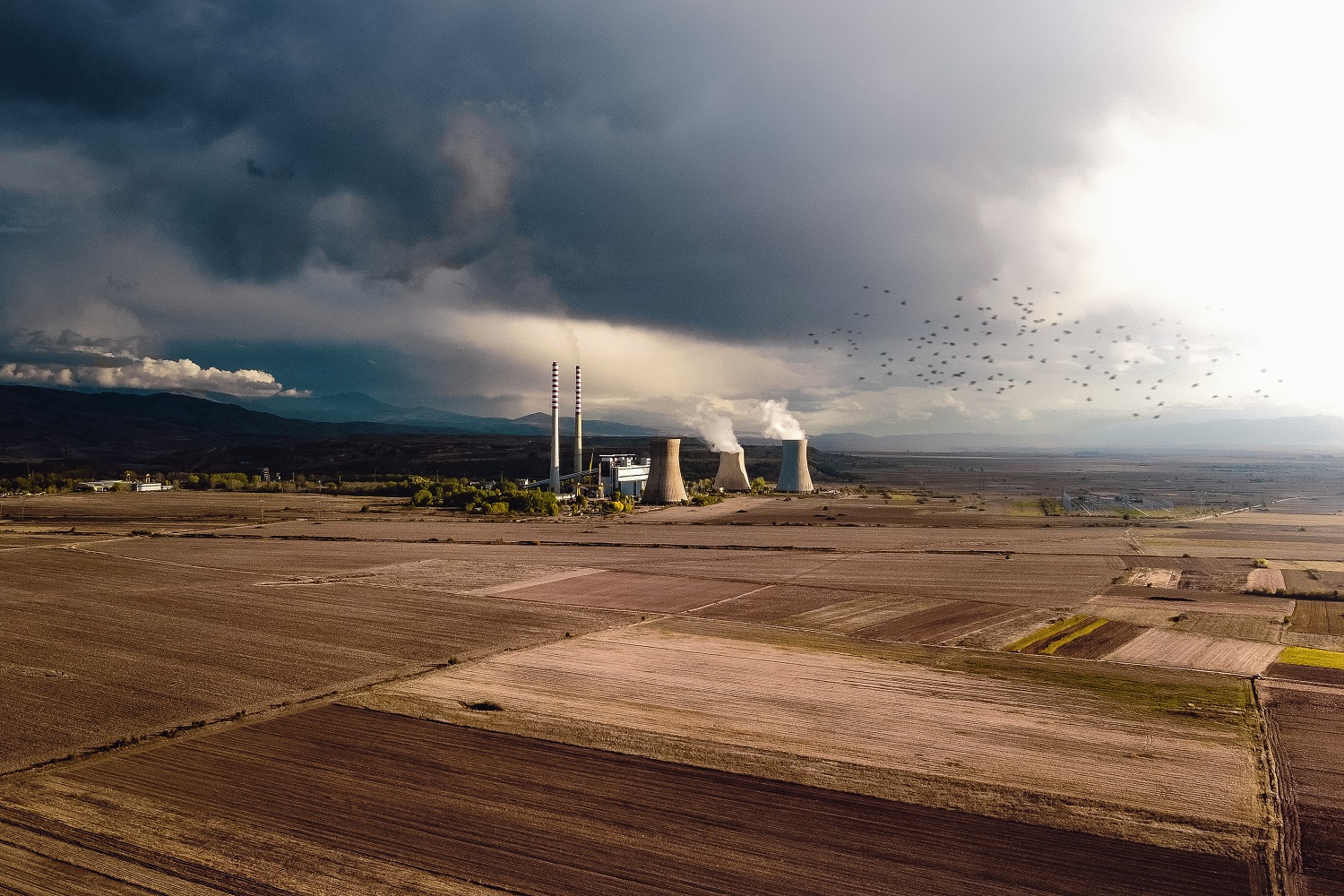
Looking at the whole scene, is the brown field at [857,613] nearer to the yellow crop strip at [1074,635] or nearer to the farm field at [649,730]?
the farm field at [649,730]

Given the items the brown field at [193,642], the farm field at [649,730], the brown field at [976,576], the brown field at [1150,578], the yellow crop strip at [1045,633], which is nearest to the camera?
the farm field at [649,730]

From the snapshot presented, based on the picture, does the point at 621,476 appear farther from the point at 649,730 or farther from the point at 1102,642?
the point at 649,730

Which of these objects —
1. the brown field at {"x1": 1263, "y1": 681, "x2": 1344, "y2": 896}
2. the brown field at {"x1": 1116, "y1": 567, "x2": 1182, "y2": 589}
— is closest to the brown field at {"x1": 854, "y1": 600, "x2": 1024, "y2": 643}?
the brown field at {"x1": 1263, "y1": 681, "x2": 1344, "y2": 896}

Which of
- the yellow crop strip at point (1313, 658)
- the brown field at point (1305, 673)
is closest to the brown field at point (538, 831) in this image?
the brown field at point (1305, 673)

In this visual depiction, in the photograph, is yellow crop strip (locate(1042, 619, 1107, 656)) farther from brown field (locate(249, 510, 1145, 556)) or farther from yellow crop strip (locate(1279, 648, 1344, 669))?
brown field (locate(249, 510, 1145, 556))

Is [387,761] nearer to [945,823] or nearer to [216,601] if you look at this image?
[945,823]

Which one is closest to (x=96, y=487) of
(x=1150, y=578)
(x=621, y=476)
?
(x=621, y=476)
